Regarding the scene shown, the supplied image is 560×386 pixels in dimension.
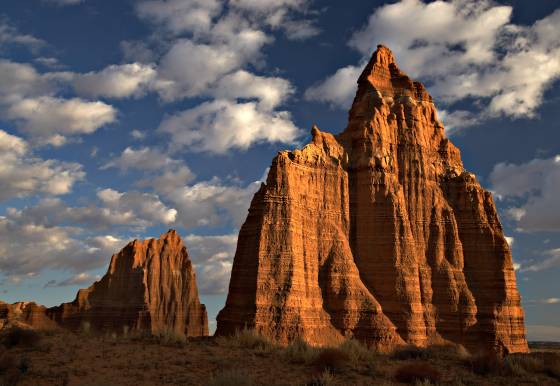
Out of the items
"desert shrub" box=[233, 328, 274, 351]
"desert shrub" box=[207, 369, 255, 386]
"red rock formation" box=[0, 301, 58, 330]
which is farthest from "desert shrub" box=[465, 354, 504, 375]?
"red rock formation" box=[0, 301, 58, 330]

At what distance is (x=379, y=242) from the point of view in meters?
54.5

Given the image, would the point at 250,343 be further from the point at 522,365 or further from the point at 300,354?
the point at 522,365

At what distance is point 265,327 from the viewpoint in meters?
43.3

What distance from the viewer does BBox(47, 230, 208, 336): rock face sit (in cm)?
7981

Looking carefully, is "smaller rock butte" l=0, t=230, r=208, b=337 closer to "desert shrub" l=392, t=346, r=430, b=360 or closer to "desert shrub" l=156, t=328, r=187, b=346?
"desert shrub" l=156, t=328, r=187, b=346

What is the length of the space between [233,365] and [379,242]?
114 feet

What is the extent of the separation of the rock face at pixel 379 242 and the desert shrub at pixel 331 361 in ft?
68.0

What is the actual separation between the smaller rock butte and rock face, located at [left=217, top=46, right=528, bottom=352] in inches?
1373

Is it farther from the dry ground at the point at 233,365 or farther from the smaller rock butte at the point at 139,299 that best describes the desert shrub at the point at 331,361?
the smaller rock butte at the point at 139,299

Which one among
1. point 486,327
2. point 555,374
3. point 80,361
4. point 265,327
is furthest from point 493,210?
point 80,361

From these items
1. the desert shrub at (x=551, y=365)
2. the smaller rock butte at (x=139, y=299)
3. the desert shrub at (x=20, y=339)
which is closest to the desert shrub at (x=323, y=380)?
the desert shrub at (x=551, y=365)

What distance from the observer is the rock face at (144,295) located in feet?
262

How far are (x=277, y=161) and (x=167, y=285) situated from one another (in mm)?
44598

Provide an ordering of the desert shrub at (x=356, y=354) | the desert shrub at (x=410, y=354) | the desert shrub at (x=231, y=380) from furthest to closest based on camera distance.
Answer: the desert shrub at (x=410, y=354)
the desert shrub at (x=356, y=354)
the desert shrub at (x=231, y=380)
